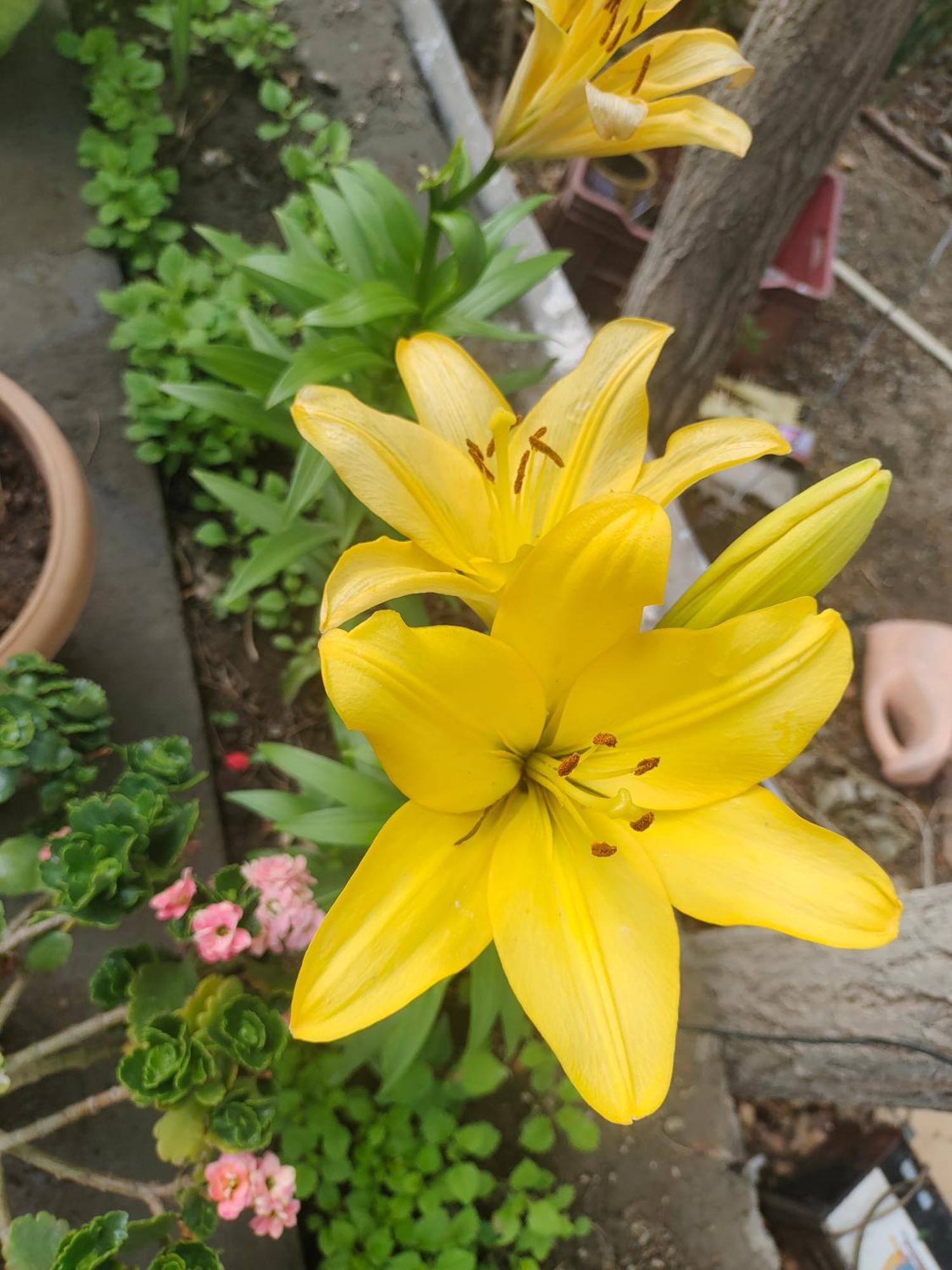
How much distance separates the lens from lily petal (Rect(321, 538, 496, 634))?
60 centimetres

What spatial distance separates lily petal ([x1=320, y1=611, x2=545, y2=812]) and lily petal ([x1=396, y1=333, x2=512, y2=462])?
9.1 inches

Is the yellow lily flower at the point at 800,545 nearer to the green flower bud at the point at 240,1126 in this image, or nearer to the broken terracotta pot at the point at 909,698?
the green flower bud at the point at 240,1126

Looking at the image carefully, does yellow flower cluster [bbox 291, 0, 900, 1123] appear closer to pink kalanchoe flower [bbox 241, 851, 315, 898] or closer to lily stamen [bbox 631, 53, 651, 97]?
lily stamen [bbox 631, 53, 651, 97]

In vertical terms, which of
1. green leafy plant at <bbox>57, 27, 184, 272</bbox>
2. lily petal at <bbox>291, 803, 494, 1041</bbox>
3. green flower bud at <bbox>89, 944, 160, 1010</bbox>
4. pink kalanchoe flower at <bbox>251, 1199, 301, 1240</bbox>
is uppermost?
lily petal at <bbox>291, 803, 494, 1041</bbox>

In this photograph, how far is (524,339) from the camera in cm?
137

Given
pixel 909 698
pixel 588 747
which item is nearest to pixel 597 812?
pixel 588 747

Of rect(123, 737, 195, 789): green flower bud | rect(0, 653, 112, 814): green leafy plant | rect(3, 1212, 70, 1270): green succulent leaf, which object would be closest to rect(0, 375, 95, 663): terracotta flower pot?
rect(0, 653, 112, 814): green leafy plant

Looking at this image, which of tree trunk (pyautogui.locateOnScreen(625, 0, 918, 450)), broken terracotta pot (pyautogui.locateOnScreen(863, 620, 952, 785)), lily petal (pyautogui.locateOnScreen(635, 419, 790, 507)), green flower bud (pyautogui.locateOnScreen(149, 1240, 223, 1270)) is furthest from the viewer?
broken terracotta pot (pyautogui.locateOnScreen(863, 620, 952, 785))

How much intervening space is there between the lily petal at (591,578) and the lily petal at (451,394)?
20 centimetres

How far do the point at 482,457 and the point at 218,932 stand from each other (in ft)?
1.82

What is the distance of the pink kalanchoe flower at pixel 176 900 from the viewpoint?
2.96 feet

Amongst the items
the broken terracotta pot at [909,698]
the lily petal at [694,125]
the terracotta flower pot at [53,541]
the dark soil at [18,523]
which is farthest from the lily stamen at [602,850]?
the broken terracotta pot at [909,698]

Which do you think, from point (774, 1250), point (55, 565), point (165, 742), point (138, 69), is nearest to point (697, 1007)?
point (774, 1250)

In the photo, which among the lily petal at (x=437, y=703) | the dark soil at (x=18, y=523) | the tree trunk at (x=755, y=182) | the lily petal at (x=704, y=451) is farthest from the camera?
the tree trunk at (x=755, y=182)
